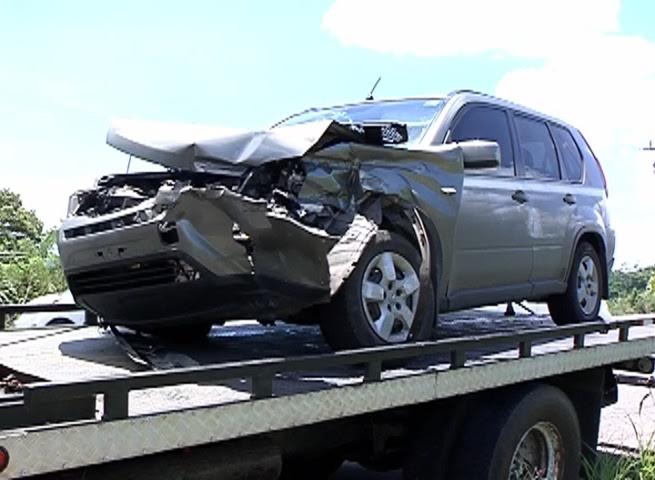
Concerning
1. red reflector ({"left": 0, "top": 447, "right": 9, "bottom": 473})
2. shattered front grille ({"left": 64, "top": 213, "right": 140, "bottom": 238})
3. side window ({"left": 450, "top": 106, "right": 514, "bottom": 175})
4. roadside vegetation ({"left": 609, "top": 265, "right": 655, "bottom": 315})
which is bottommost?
roadside vegetation ({"left": 609, "top": 265, "right": 655, "bottom": 315})

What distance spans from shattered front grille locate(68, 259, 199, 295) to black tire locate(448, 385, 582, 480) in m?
1.68

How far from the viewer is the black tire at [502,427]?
4.48m

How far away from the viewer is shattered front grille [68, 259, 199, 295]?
3865 millimetres

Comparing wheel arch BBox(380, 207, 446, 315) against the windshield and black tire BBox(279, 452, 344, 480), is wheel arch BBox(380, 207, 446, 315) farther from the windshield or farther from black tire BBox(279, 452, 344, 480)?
black tire BBox(279, 452, 344, 480)

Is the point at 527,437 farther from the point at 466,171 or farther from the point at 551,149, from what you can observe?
the point at 551,149

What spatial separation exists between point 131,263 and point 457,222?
2223 millimetres

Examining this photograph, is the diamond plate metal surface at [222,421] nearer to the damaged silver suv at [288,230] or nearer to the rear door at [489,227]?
the damaged silver suv at [288,230]

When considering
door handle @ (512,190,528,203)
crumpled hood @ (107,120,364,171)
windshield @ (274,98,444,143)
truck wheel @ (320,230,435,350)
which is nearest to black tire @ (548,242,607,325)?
door handle @ (512,190,528,203)

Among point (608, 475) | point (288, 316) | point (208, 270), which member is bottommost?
point (608, 475)

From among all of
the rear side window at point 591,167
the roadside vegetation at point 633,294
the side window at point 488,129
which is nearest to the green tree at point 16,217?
the roadside vegetation at point 633,294

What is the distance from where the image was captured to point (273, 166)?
4215 millimetres

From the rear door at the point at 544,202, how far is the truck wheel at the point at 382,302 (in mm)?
1850

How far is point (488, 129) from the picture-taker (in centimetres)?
612

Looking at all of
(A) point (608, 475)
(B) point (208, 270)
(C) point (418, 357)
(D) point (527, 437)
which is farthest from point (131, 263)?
(A) point (608, 475)
